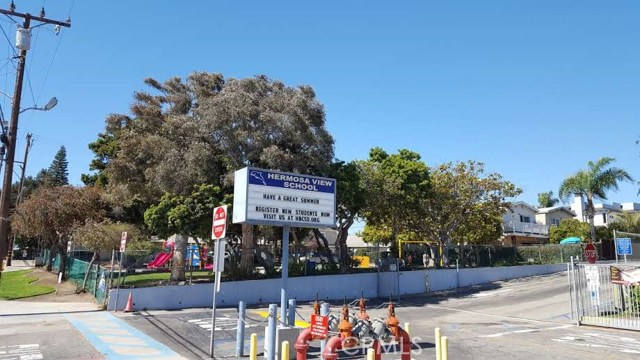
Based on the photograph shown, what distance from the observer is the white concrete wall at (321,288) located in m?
20.4

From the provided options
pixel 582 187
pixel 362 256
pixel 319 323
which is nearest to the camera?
pixel 319 323

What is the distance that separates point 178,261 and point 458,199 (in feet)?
61.8

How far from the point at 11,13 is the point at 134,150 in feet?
30.7

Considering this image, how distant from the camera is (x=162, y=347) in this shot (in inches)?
506

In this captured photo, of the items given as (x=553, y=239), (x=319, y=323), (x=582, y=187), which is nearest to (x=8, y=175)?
(x=319, y=323)

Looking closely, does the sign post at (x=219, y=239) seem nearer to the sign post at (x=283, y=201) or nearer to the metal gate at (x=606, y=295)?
the sign post at (x=283, y=201)

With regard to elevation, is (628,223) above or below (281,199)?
above

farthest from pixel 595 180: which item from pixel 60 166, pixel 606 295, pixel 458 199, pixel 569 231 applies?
pixel 60 166

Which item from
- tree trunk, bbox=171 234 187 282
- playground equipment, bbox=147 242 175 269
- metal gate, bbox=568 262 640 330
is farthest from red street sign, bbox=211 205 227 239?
playground equipment, bbox=147 242 175 269

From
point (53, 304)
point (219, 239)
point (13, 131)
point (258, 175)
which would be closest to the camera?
point (219, 239)

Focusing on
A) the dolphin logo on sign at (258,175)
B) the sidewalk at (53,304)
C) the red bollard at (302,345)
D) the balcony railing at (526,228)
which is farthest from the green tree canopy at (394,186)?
the balcony railing at (526,228)

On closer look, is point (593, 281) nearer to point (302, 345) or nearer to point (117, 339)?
point (302, 345)

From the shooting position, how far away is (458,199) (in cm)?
3400

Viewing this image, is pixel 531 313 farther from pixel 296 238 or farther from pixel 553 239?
pixel 553 239
